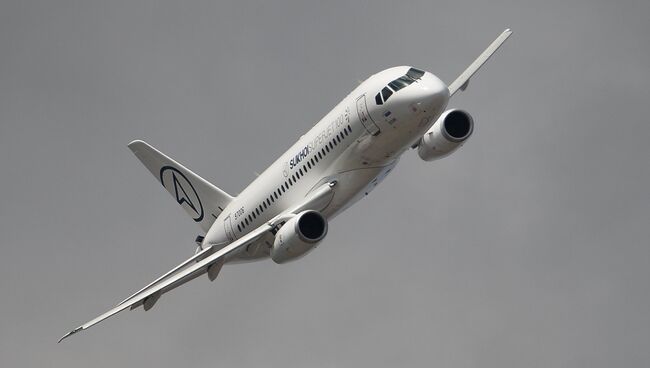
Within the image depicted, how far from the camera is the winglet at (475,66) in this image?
9531cm

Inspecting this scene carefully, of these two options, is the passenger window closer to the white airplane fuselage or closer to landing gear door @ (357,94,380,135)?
the white airplane fuselage

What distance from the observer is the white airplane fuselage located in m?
85.4

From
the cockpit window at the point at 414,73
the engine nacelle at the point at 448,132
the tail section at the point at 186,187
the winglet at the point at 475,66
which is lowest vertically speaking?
the engine nacelle at the point at 448,132

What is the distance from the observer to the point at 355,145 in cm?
8725

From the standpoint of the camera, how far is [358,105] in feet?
285

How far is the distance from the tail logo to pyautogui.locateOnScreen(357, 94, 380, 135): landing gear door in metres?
20.0

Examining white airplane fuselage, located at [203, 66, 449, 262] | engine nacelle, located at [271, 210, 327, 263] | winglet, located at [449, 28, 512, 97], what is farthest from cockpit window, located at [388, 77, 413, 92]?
winglet, located at [449, 28, 512, 97]

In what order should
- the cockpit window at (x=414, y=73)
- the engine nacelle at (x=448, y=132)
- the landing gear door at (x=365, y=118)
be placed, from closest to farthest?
1. the landing gear door at (x=365, y=118)
2. the cockpit window at (x=414, y=73)
3. the engine nacelle at (x=448, y=132)

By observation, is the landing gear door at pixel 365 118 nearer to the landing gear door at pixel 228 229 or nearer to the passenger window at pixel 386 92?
the passenger window at pixel 386 92

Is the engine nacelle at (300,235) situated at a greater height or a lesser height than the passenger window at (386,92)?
lesser

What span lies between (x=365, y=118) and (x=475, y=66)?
12.3 meters

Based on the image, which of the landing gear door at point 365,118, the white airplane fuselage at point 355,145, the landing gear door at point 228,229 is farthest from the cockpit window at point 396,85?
the landing gear door at point 228,229

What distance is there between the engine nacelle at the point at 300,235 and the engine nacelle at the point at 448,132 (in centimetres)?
772

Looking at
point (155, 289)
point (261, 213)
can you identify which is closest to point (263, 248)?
point (261, 213)
